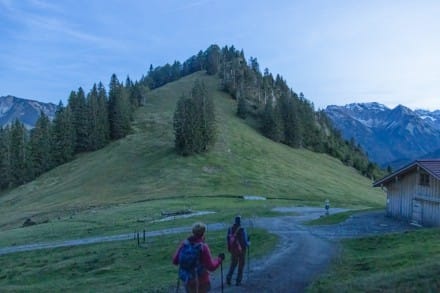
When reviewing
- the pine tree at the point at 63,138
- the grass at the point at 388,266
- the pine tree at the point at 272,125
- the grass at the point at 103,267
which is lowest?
the grass at the point at 103,267

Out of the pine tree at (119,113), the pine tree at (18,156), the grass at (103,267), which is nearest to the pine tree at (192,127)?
the pine tree at (119,113)

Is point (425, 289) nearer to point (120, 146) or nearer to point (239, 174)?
point (239, 174)

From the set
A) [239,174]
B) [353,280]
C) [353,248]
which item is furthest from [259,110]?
[353,280]

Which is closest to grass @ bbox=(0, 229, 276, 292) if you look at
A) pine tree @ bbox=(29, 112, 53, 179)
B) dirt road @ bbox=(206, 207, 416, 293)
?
dirt road @ bbox=(206, 207, 416, 293)

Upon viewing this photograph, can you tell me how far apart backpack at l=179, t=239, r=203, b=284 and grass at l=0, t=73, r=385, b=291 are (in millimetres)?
7587

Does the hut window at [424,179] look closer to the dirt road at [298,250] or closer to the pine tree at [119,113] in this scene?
the dirt road at [298,250]

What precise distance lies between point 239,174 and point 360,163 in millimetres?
64938

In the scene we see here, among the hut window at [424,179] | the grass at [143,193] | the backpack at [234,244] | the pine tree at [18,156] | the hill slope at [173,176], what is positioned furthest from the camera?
the pine tree at [18,156]

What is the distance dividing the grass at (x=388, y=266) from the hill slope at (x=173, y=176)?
37704 millimetres

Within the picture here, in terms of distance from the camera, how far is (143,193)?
69062 millimetres

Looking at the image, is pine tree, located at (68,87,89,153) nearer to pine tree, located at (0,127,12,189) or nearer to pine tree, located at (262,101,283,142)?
pine tree, located at (0,127,12,189)

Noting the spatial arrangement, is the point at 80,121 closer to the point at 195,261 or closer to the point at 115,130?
the point at 115,130

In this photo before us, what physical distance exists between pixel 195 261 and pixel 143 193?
5919cm

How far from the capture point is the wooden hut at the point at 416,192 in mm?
39438
